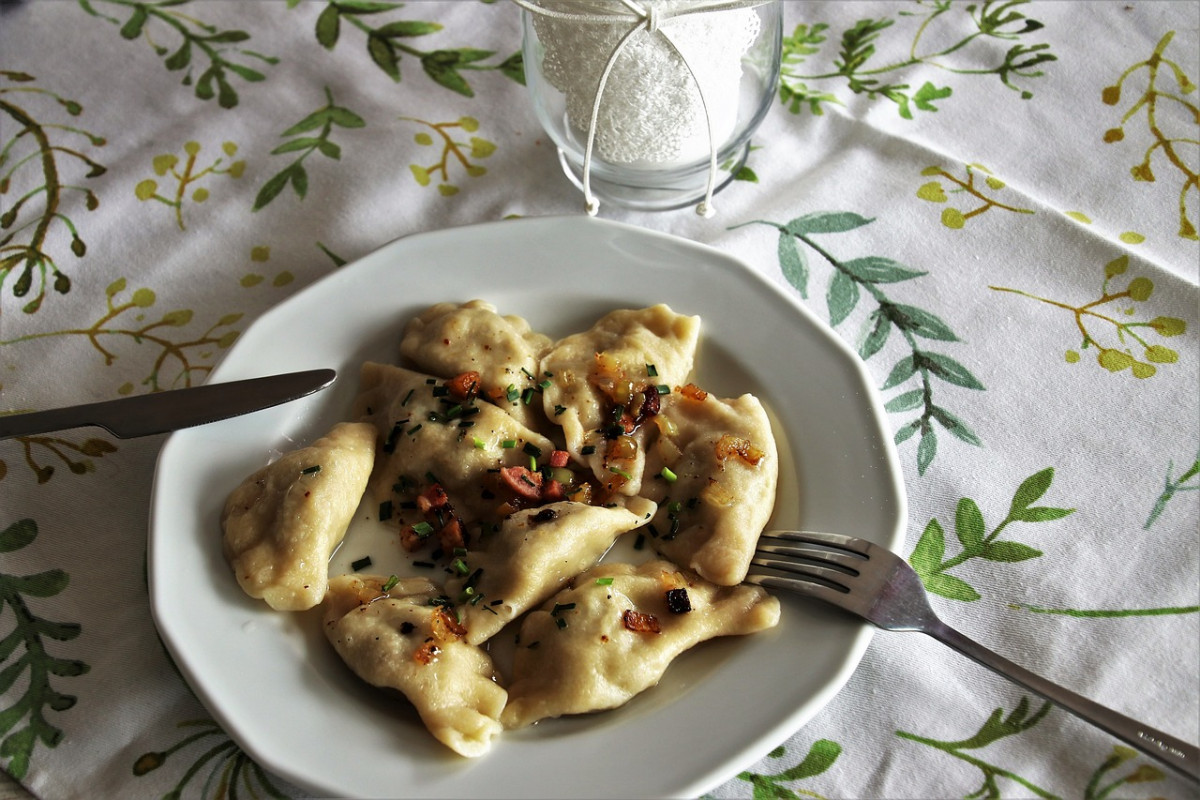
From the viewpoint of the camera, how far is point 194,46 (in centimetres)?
287

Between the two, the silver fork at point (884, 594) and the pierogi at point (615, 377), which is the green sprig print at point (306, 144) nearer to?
the pierogi at point (615, 377)

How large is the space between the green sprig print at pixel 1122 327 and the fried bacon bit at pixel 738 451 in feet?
2.62

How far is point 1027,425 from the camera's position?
210cm

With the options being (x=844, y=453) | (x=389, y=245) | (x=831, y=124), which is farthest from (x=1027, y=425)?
(x=389, y=245)

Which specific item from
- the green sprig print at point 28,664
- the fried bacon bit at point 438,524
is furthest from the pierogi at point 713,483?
the green sprig print at point 28,664

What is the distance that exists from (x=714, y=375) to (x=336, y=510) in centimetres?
81

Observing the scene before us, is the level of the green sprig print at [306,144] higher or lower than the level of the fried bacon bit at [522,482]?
higher

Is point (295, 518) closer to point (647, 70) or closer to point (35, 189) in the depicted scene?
point (647, 70)

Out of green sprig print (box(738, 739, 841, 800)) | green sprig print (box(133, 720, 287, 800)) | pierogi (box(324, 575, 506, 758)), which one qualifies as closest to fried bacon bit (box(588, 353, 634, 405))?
pierogi (box(324, 575, 506, 758))

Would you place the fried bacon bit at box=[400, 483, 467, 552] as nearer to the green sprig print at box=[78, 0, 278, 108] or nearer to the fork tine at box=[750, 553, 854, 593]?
the fork tine at box=[750, 553, 854, 593]

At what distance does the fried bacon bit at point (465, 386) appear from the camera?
2.00 meters

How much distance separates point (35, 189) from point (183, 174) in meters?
0.36

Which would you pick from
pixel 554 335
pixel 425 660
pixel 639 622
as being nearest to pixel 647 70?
pixel 554 335

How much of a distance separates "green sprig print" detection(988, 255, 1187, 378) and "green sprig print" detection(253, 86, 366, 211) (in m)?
1.69
